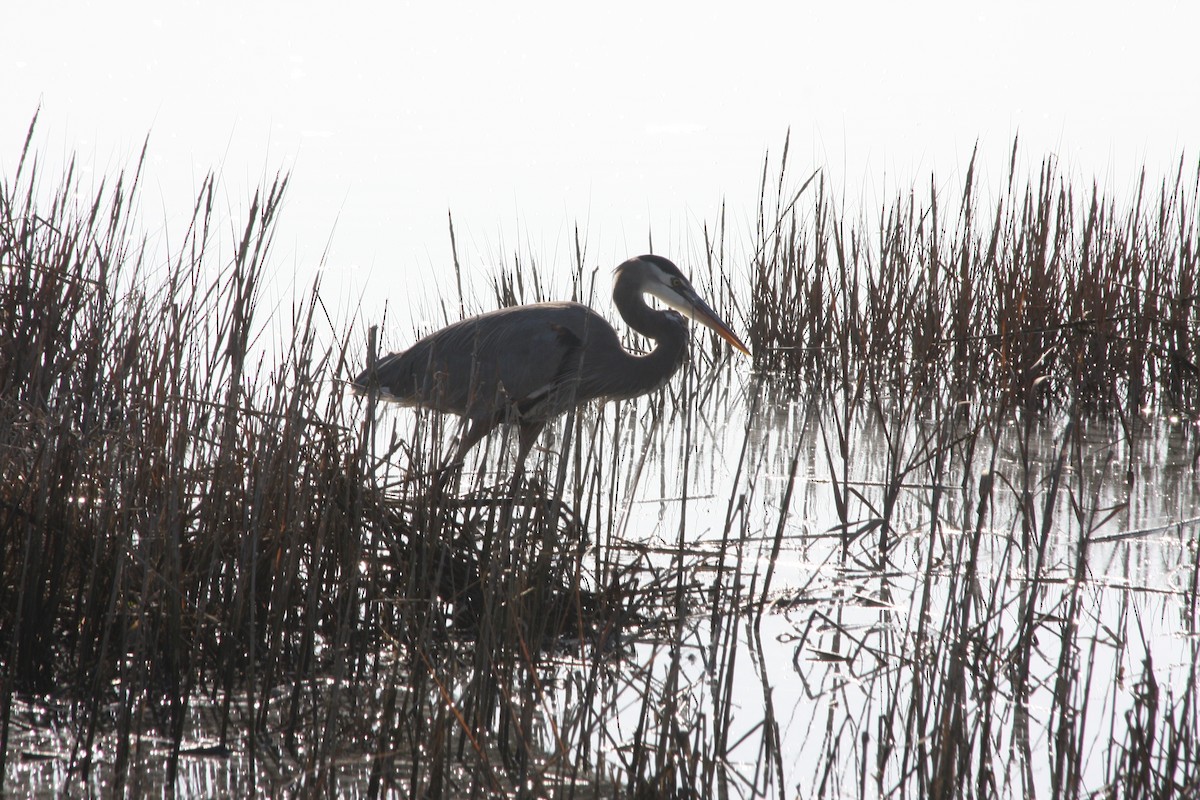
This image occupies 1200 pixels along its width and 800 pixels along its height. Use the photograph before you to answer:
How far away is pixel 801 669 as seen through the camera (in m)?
2.50

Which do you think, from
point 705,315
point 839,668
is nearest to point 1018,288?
point 705,315

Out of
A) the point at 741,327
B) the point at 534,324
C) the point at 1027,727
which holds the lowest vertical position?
the point at 1027,727

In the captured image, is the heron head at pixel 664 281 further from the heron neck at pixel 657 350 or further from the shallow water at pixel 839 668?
the shallow water at pixel 839 668

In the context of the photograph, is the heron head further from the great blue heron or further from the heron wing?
the heron wing

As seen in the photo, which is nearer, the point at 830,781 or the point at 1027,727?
the point at 830,781

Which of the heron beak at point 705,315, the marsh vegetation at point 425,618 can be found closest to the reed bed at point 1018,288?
the heron beak at point 705,315

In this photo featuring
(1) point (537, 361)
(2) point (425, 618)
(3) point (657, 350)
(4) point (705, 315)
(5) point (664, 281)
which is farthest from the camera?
(5) point (664, 281)

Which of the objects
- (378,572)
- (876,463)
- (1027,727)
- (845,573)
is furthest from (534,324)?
(1027,727)

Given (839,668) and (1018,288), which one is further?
(1018,288)

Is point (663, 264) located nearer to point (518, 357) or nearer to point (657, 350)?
point (657, 350)

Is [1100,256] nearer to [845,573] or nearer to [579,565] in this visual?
[845,573]

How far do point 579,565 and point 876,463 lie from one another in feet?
7.78

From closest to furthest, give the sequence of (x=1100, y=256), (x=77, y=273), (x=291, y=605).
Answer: (x=291, y=605) → (x=77, y=273) → (x=1100, y=256)

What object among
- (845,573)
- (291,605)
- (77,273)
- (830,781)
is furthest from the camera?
(845,573)
